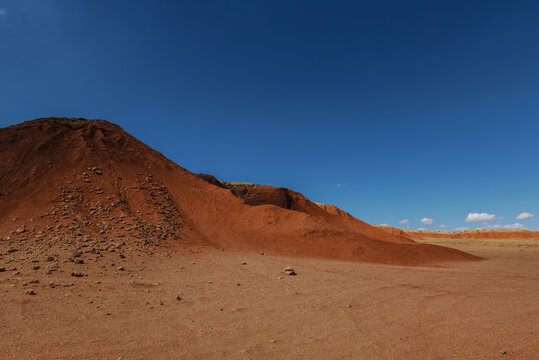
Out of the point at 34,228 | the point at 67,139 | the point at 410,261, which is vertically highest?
the point at 67,139

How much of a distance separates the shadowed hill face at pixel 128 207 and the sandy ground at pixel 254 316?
8.70 m

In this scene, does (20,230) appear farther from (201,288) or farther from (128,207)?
(201,288)

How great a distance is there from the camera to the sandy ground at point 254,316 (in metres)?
4.27

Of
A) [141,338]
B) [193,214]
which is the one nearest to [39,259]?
[141,338]

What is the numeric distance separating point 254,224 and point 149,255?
468 inches

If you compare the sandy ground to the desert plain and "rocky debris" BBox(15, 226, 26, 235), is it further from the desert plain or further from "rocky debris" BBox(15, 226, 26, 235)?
"rocky debris" BBox(15, 226, 26, 235)

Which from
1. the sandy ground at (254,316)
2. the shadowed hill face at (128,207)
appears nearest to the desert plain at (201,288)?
the sandy ground at (254,316)

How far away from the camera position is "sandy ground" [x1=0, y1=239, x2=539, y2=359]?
4.27 m

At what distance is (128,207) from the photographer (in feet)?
72.2

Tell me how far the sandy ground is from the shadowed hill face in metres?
8.70

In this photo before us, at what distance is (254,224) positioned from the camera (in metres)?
25.2

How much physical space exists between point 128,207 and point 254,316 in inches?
774

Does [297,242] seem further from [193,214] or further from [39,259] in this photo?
[39,259]

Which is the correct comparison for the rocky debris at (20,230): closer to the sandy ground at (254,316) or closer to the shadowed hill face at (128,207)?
the shadowed hill face at (128,207)
